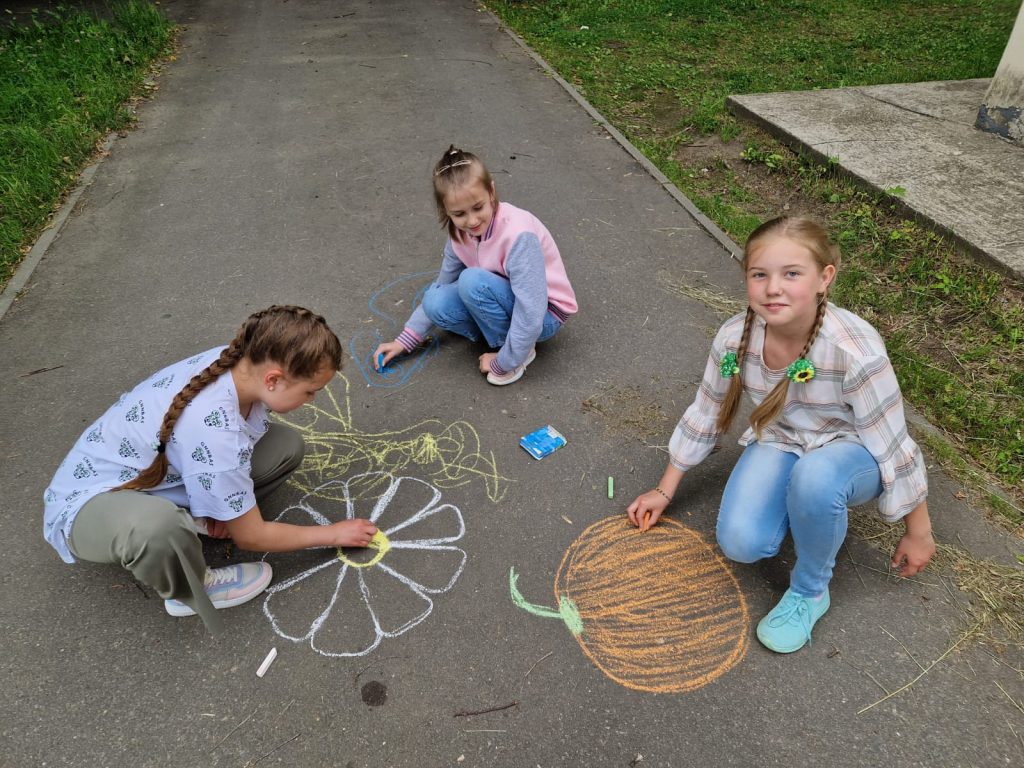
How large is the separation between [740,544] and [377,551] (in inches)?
48.7

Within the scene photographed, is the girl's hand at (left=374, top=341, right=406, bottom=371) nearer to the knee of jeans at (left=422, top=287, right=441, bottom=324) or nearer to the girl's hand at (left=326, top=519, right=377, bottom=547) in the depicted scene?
the knee of jeans at (left=422, top=287, right=441, bottom=324)

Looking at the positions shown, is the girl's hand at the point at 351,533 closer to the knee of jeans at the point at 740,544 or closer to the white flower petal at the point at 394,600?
the white flower petal at the point at 394,600

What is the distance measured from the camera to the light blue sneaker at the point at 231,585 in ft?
7.04

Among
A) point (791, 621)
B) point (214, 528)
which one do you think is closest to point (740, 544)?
point (791, 621)

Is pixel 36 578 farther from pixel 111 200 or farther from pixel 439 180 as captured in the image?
pixel 111 200

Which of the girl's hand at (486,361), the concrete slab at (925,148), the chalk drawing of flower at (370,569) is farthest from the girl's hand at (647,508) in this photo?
the concrete slab at (925,148)

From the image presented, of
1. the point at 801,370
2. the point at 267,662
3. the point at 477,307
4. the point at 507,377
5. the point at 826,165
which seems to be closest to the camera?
the point at 801,370

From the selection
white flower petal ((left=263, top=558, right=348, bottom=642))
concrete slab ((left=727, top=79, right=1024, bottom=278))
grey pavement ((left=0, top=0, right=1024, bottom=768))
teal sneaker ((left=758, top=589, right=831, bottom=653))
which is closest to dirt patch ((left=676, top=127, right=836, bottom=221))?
concrete slab ((left=727, top=79, right=1024, bottom=278))

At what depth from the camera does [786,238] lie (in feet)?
6.13

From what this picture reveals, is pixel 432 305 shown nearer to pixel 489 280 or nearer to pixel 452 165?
pixel 489 280

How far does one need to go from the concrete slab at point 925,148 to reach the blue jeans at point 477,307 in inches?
104

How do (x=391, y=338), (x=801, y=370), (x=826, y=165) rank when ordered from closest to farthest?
(x=801, y=370)
(x=391, y=338)
(x=826, y=165)

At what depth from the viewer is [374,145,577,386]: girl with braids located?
2.63 meters

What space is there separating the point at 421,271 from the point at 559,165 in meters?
1.92
